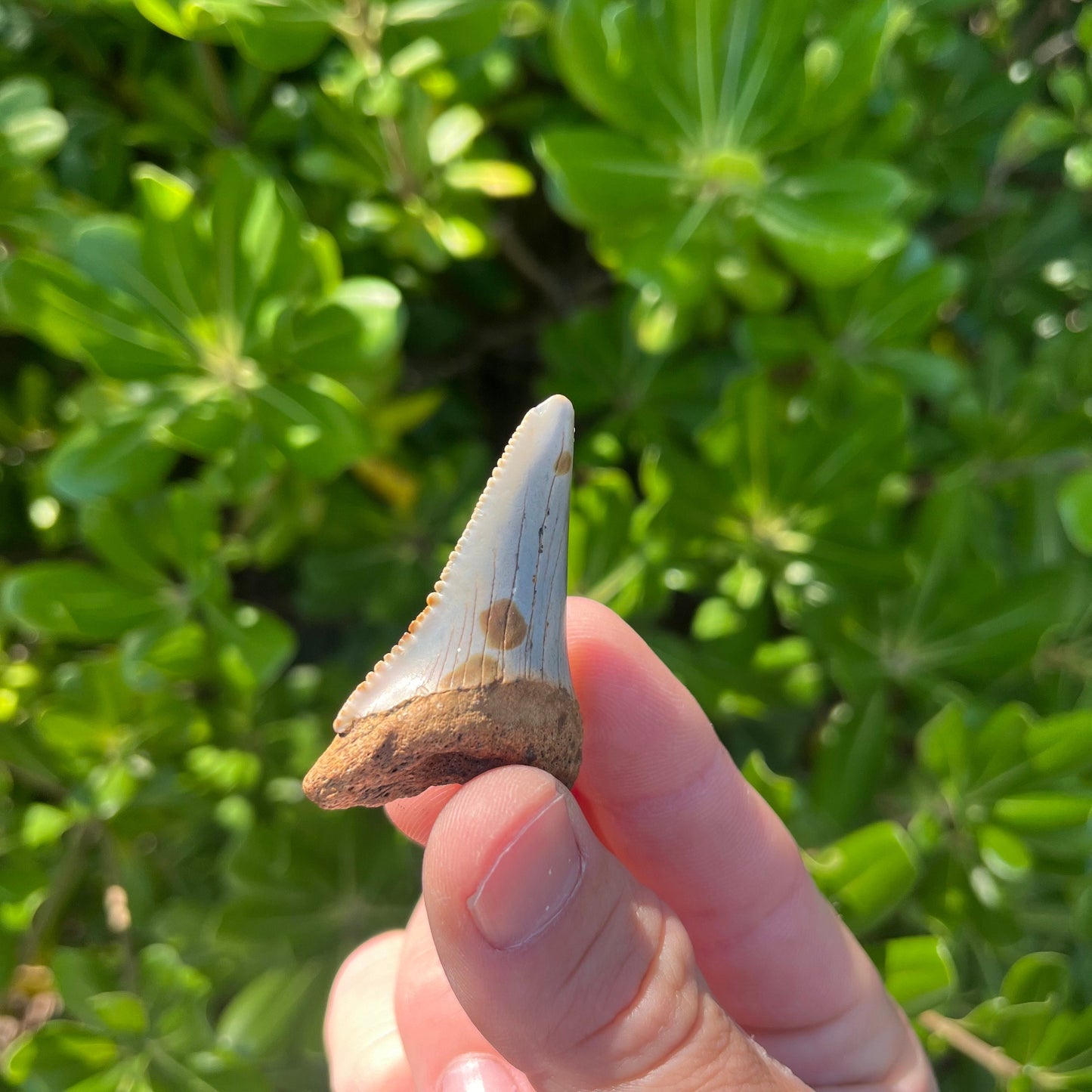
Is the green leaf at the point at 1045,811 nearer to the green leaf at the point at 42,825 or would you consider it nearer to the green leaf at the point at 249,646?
the green leaf at the point at 249,646

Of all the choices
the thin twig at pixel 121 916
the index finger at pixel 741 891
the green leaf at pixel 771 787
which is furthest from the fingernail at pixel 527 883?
the thin twig at pixel 121 916

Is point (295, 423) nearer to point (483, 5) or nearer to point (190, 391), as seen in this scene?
point (190, 391)

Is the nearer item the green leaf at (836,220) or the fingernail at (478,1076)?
the fingernail at (478,1076)

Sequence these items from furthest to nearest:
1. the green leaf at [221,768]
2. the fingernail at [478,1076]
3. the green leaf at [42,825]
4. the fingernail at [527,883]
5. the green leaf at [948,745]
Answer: the green leaf at [221,768], the green leaf at [42,825], the green leaf at [948,745], the fingernail at [478,1076], the fingernail at [527,883]

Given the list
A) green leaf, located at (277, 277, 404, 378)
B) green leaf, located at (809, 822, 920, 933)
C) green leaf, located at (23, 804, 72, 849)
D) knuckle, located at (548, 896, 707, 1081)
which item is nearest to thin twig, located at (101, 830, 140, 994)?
green leaf, located at (23, 804, 72, 849)

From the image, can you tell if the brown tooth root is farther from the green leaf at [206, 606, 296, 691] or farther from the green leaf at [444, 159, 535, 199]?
the green leaf at [444, 159, 535, 199]
